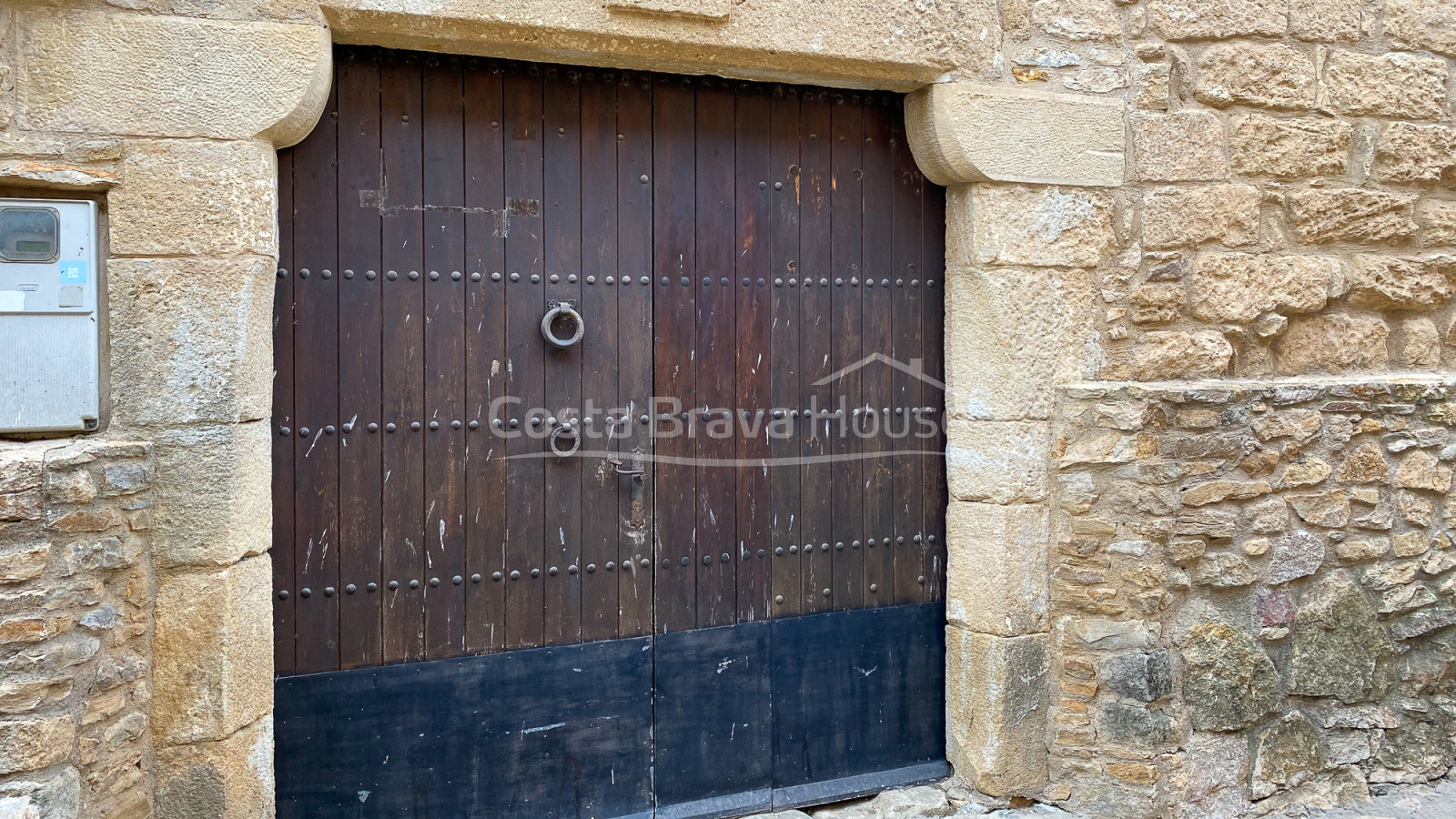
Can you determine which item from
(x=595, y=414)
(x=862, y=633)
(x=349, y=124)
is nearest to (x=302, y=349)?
(x=349, y=124)

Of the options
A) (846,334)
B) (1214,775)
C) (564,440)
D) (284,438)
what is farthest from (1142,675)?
(284,438)

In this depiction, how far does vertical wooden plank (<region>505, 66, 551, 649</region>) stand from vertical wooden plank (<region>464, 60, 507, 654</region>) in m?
0.02

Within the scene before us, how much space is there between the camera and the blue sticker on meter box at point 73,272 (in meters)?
2.23

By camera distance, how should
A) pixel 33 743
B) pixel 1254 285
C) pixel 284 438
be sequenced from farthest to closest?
1. pixel 1254 285
2. pixel 284 438
3. pixel 33 743

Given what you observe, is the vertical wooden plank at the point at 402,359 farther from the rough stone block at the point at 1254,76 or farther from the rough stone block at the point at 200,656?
the rough stone block at the point at 1254,76

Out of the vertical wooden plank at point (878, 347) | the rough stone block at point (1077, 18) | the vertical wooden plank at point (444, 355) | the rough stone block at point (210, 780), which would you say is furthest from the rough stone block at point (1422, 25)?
the rough stone block at point (210, 780)

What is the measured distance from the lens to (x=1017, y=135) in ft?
9.96

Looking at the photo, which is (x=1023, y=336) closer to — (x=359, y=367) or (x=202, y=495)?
(x=359, y=367)

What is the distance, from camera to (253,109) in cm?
236

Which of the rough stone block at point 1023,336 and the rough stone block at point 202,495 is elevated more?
the rough stone block at point 1023,336

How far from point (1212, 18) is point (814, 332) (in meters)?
1.52

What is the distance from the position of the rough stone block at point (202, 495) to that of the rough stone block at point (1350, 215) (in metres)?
3.09

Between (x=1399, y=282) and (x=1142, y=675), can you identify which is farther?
(x=1399, y=282)

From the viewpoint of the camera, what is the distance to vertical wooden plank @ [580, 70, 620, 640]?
2887mm
